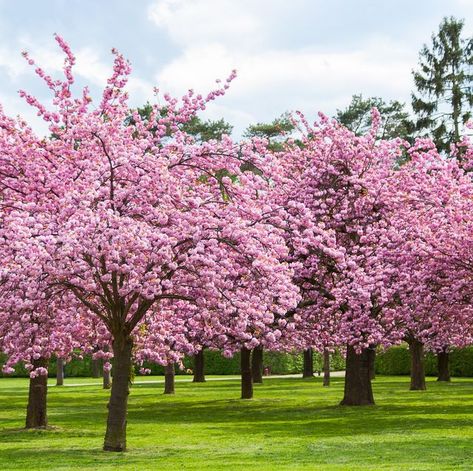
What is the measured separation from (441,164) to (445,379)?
25.6 metres

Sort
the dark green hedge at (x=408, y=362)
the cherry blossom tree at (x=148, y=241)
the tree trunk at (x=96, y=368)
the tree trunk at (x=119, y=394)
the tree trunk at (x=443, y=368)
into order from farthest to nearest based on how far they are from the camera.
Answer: the tree trunk at (x=96, y=368) < the dark green hedge at (x=408, y=362) < the tree trunk at (x=443, y=368) < the tree trunk at (x=119, y=394) < the cherry blossom tree at (x=148, y=241)

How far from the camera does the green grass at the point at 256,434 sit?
1709 centimetres

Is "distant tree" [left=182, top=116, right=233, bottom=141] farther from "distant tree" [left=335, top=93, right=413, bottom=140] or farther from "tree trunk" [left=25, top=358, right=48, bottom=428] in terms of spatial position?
"tree trunk" [left=25, top=358, right=48, bottom=428]

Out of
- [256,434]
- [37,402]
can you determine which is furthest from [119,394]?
[37,402]

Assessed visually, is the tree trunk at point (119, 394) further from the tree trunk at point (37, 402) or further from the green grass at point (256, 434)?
the tree trunk at point (37, 402)

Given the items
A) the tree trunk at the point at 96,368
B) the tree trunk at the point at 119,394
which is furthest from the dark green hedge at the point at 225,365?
the tree trunk at the point at 119,394

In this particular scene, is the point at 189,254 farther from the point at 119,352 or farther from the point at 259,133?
the point at 259,133

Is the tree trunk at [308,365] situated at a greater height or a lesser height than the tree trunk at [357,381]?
greater

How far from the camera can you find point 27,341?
19.0m

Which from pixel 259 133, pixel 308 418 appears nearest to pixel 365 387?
pixel 308 418

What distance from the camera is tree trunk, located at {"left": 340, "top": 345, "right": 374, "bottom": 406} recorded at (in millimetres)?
32281

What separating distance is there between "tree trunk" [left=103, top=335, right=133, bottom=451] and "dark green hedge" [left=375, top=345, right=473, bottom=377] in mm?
43845

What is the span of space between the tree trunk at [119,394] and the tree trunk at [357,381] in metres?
14.9

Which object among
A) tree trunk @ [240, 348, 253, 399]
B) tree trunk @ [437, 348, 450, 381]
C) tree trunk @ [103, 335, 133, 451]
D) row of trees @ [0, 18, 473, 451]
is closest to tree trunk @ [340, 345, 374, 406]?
row of trees @ [0, 18, 473, 451]
